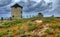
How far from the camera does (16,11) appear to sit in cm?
5603

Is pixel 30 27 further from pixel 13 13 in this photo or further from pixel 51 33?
pixel 13 13

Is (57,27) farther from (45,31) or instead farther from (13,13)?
(13,13)

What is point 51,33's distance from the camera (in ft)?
54.1

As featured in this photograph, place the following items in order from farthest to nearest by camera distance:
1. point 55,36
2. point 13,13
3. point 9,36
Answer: point 13,13, point 9,36, point 55,36

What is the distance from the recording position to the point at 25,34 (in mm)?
16656

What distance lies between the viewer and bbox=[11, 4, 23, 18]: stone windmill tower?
54.9 m

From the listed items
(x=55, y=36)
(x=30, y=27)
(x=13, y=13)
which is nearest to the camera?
(x=55, y=36)

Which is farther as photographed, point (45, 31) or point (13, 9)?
point (13, 9)

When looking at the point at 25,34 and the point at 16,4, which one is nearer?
the point at 25,34

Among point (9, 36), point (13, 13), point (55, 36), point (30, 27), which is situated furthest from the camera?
point (13, 13)

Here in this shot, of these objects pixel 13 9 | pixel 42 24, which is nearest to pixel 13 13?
pixel 13 9

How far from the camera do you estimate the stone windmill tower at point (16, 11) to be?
54.9 m

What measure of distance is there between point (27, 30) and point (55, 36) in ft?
9.53

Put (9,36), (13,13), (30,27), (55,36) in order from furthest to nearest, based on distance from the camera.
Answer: (13,13)
(30,27)
(9,36)
(55,36)
